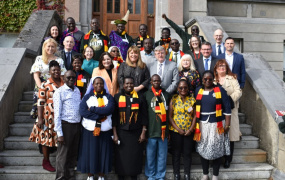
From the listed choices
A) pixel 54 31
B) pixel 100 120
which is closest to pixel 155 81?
pixel 100 120

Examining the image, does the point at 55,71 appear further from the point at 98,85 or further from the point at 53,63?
the point at 98,85

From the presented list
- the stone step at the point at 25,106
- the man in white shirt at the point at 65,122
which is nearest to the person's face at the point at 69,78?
the man in white shirt at the point at 65,122

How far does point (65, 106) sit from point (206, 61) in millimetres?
2754

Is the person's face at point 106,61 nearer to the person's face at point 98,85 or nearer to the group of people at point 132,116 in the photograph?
the group of people at point 132,116

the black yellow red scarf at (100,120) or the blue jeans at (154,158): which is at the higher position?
the black yellow red scarf at (100,120)

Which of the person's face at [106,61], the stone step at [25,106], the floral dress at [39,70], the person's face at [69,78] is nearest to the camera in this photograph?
the person's face at [69,78]

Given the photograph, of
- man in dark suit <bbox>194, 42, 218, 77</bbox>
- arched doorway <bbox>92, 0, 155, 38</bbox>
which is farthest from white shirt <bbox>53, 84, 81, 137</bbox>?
arched doorway <bbox>92, 0, 155, 38</bbox>

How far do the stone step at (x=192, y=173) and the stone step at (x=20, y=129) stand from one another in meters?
0.71

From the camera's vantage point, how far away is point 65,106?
4.41 metres

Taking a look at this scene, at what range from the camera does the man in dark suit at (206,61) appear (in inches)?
212

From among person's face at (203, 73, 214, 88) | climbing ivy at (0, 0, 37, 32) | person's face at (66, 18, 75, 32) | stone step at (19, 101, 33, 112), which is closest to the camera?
person's face at (203, 73, 214, 88)

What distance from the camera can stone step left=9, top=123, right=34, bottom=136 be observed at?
5.33 metres

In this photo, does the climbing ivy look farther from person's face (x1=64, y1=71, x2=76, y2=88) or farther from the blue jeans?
the blue jeans

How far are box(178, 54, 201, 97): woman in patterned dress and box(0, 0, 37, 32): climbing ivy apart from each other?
7940 millimetres
